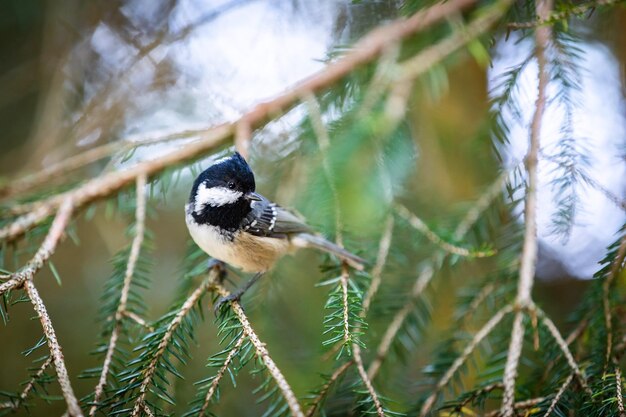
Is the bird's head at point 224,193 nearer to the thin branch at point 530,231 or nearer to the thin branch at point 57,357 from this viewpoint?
the thin branch at point 57,357

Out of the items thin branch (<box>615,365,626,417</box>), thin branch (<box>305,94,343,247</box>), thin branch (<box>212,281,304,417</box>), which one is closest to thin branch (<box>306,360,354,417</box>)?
thin branch (<box>212,281,304,417</box>)

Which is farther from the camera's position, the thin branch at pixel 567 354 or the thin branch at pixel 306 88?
the thin branch at pixel 306 88

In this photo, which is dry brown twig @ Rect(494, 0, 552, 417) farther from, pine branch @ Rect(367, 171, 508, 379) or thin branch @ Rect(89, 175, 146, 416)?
thin branch @ Rect(89, 175, 146, 416)

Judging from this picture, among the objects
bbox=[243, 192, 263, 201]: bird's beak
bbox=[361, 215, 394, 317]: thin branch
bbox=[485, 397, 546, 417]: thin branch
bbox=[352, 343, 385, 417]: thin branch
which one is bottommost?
bbox=[485, 397, 546, 417]: thin branch

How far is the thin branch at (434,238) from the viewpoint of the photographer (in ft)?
4.63

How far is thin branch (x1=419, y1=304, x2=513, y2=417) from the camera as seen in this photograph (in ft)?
4.75

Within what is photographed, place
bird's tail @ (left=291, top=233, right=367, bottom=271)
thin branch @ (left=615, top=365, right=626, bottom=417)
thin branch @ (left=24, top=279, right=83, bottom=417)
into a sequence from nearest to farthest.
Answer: thin branch @ (left=24, top=279, right=83, bottom=417)
thin branch @ (left=615, top=365, right=626, bottom=417)
bird's tail @ (left=291, top=233, right=367, bottom=271)

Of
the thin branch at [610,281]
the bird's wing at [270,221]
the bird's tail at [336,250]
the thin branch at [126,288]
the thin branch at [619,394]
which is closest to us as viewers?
the thin branch at [619,394]

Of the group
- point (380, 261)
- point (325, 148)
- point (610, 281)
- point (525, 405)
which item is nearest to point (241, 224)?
point (325, 148)

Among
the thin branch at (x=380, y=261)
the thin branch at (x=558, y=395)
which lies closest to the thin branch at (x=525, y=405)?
the thin branch at (x=558, y=395)

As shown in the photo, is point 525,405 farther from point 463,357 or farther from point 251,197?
point 251,197

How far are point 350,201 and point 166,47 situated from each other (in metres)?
1.42

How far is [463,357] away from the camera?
148cm

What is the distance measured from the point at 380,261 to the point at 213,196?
0.67 meters
